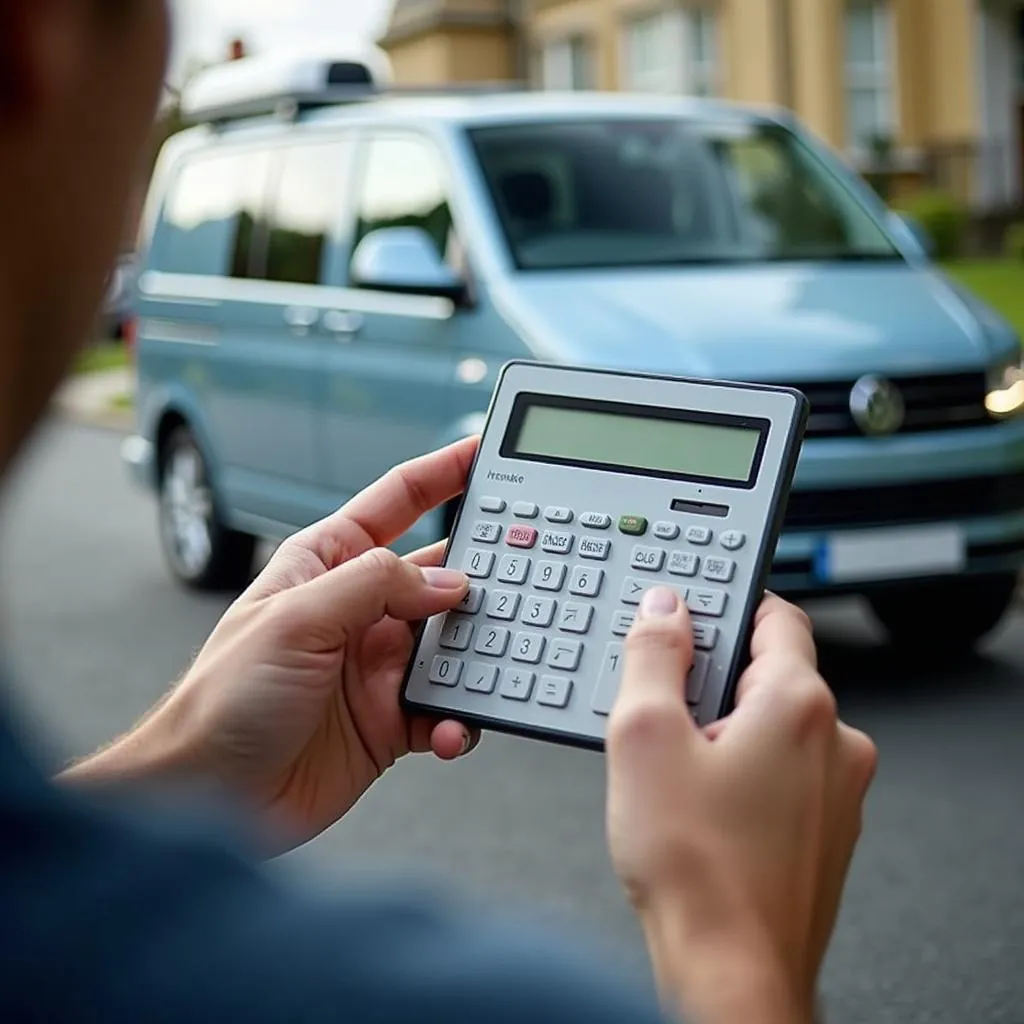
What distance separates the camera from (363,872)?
0.81 metres

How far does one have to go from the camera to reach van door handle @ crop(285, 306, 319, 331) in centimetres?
727

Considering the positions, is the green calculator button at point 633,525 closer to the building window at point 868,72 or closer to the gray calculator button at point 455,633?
the gray calculator button at point 455,633

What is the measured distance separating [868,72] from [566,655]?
29975mm

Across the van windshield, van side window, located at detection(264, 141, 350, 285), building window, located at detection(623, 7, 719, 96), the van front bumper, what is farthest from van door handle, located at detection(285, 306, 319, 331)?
building window, located at detection(623, 7, 719, 96)

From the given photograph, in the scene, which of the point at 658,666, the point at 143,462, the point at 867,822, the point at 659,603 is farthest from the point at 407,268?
the point at 658,666

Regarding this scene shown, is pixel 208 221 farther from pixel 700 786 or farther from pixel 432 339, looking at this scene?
pixel 700 786

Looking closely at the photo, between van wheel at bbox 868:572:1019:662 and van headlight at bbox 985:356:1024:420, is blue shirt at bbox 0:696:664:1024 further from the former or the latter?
van wheel at bbox 868:572:1019:662

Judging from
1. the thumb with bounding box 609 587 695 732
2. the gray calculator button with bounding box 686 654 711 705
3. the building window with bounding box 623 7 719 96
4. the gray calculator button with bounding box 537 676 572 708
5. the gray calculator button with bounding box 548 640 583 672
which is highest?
the thumb with bounding box 609 587 695 732

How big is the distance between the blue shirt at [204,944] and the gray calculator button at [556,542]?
0.97 meters

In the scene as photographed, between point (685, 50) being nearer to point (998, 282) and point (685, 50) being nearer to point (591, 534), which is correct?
point (998, 282)

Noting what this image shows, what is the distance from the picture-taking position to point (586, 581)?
1.61m

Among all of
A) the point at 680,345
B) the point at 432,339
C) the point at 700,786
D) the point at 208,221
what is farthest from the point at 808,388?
the point at 700,786

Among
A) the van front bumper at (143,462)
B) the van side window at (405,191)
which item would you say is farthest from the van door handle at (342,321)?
the van front bumper at (143,462)

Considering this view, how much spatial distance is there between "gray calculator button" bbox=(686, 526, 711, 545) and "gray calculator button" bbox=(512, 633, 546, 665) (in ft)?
0.45
